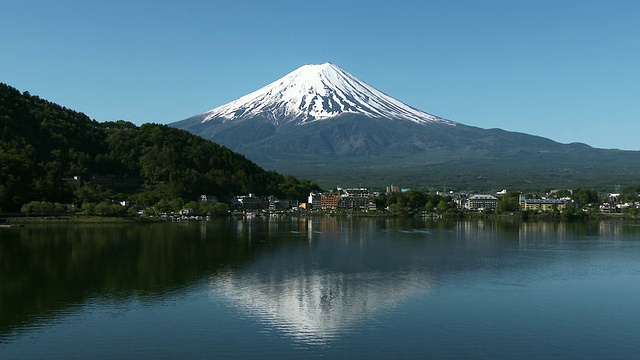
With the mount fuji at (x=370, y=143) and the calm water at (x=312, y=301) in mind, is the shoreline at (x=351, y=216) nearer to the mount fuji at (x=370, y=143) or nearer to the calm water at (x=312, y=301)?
the calm water at (x=312, y=301)

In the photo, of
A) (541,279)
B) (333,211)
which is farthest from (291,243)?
(333,211)

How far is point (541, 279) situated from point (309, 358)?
8699 millimetres

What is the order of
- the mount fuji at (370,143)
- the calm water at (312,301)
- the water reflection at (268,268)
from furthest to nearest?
the mount fuji at (370,143), the water reflection at (268,268), the calm water at (312,301)

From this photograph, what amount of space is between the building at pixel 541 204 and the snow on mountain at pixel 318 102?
81.2 metres

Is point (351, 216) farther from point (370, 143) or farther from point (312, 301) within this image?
point (370, 143)

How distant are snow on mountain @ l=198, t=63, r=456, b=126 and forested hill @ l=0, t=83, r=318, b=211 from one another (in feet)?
254

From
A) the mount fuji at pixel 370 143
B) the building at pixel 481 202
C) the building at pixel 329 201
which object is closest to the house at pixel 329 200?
the building at pixel 329 201

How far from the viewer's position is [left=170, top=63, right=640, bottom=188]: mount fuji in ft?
332

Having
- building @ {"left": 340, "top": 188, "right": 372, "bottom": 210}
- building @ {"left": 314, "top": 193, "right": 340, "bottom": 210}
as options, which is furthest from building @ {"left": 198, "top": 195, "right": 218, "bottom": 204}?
building @ {"left": 340, "top": 188, "right": 372, "bottom": 210}

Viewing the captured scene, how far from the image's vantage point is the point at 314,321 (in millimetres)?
10641

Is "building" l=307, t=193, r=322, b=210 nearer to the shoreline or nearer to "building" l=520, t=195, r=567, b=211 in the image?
the shoreline

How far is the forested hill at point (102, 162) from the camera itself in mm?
35438

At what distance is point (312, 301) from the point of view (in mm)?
12312

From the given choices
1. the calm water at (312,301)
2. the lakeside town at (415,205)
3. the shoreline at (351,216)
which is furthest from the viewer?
the lakeside town at (415,205)
